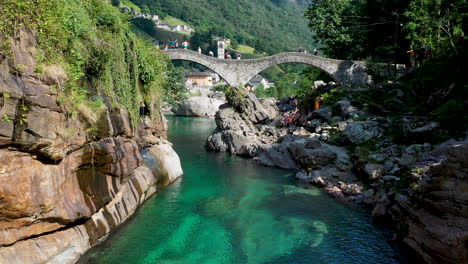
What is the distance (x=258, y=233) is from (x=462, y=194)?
20.4ft

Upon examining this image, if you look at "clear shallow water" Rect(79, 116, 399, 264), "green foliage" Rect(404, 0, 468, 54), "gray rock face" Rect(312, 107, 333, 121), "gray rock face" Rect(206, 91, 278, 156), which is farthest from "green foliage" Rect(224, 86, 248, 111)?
"green foliage" Rect(404, 0, 468, 54)

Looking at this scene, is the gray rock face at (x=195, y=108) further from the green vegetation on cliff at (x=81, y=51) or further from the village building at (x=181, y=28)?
the village building at (x=181, y=28)

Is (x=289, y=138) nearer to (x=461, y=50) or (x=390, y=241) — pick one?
(x=461, y=50)

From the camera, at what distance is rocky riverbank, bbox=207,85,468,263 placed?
8.81 metres

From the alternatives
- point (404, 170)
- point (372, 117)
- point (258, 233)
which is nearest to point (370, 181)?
point (404, 170)

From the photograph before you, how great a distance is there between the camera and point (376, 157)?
1716 centimetres

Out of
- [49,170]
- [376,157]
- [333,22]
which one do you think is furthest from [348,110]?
[49,170]

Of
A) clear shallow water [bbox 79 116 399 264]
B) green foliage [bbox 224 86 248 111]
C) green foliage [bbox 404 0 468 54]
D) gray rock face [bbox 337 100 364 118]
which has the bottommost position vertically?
clear shallow water [bbox 79 116 399 264]

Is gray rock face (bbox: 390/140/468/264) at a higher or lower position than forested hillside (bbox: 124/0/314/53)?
lower

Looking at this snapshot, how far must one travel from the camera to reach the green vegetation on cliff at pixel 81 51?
8.18 meters

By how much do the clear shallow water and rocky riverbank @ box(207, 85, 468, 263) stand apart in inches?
51.9

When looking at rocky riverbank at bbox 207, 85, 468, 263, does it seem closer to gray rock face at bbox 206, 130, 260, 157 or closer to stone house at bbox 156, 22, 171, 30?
gray rock face at bbox 206, 130, 260, 157

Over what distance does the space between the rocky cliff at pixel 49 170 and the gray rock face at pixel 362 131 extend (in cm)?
1370

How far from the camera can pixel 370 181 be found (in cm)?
1574
